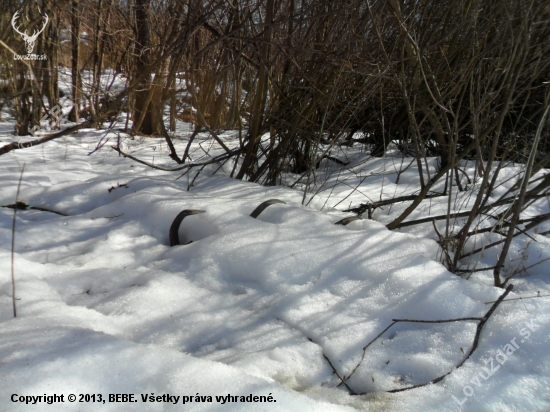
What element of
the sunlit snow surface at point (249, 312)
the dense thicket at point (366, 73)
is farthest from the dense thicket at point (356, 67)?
the sunlit snow surface at point (249, 312)

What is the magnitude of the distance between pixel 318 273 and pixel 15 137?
489cm

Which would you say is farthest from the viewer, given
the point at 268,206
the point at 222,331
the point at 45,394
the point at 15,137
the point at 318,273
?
the point at 15,137

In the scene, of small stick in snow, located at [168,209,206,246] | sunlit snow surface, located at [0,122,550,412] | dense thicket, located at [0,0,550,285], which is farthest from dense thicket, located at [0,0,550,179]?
small stick in snow, located at [168,209,206,246]

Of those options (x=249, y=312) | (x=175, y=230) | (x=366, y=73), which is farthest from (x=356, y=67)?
(x=249, y=312)

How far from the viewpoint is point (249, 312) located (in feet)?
5.13

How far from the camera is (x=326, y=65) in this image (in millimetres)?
2510

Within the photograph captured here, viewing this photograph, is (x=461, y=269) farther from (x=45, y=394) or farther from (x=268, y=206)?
(x=45, y=394)

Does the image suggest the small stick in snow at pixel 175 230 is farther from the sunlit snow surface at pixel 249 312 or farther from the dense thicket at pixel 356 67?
the dense thicket at pixel 356 67

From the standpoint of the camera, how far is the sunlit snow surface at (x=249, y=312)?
1.12m

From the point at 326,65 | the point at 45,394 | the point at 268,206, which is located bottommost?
the point at 45,394

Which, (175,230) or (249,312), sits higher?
(175,230)

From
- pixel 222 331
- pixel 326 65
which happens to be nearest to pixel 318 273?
pixel 222 331

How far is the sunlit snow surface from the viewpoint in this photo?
1123 millimetres

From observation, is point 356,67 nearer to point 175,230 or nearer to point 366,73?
point 366,73
